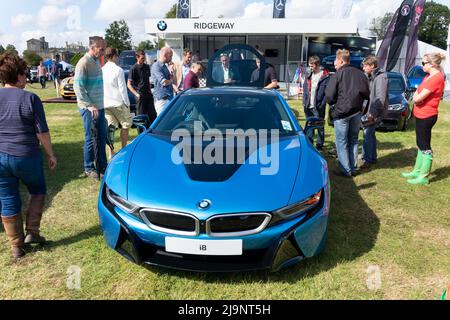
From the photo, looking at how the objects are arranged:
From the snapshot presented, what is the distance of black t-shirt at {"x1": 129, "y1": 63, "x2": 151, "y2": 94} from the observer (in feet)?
21.4

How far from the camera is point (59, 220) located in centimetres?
370

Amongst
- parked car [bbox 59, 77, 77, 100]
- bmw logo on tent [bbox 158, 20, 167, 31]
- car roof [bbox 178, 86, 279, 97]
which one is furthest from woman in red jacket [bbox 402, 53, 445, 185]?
bmw logo on tent [bbox 158, 20, 167, 31]

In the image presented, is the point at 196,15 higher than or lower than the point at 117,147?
higher

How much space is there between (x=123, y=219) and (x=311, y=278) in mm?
1491

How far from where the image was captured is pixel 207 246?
2.29 metres

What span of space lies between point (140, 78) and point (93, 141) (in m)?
2.15

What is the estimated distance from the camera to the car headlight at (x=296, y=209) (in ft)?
7.74

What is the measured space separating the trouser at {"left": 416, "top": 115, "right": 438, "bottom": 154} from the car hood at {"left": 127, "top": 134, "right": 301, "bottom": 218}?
2.77 metres

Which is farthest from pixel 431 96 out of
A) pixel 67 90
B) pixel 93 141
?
pixel 67 90

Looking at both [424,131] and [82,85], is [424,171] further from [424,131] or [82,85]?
[82,85]

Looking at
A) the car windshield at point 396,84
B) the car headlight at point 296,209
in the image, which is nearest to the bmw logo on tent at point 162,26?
the car windshield at point 396,84

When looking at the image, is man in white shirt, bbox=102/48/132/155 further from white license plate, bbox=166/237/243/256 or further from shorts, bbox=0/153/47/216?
white license plate, bbox=166/237/243/256

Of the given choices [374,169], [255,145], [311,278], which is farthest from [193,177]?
[374,169]
